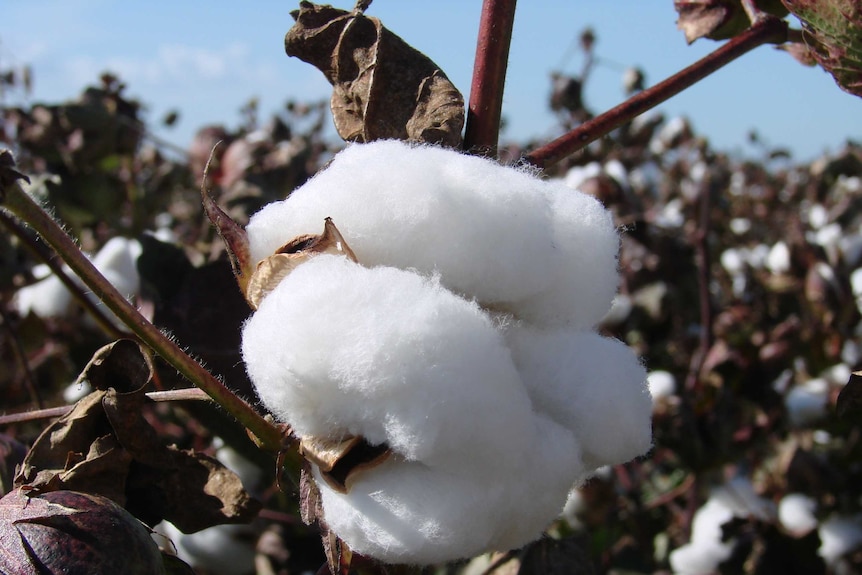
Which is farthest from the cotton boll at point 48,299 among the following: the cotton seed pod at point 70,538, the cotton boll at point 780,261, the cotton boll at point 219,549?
the cotton boll at point 780,261

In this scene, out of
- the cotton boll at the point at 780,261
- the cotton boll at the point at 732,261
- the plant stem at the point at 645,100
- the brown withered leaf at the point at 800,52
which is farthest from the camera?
the cotton boll at the point at 732,261

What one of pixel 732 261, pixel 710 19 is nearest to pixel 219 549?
pixel 710 19

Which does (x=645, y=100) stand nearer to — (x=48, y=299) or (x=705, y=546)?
(x=705, y=546)

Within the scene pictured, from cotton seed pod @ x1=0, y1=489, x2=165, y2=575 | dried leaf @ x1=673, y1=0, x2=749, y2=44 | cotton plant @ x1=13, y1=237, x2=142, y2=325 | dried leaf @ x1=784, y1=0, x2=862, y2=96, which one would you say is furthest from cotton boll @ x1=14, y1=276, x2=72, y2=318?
dried leaf @ x1=784, y1=0, x2=862, y2=96

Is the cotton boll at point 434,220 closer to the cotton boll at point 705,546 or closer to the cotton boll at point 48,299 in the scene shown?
the cotton boll at point 705,546

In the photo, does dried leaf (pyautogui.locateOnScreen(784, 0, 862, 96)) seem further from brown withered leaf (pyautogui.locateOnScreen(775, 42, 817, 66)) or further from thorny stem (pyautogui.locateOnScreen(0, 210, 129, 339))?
thorny stem (pyautogui.locateOnScreen(0, 210, 129, 339))

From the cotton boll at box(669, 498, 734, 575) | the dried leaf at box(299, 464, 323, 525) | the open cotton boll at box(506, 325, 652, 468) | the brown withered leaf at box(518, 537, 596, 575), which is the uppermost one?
the open cotton boll at box(506, 325, 652, 468)
